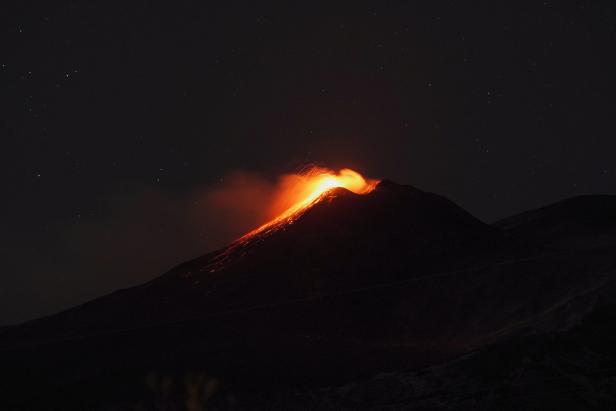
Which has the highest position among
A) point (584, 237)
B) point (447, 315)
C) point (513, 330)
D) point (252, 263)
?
point (252, 263)

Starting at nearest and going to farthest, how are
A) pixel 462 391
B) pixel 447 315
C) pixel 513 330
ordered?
1. pixel 462 391
2. pixel 513 330
3. pixel 447 315

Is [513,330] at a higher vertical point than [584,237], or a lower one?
lower

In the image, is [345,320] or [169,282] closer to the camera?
[345,320]

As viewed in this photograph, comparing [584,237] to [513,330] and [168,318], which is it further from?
[168,318]

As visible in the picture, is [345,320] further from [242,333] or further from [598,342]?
[598,342]

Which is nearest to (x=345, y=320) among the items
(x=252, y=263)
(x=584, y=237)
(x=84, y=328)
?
(x=252, y=263)

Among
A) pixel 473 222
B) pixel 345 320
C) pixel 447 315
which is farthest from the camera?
pixel 473 222
